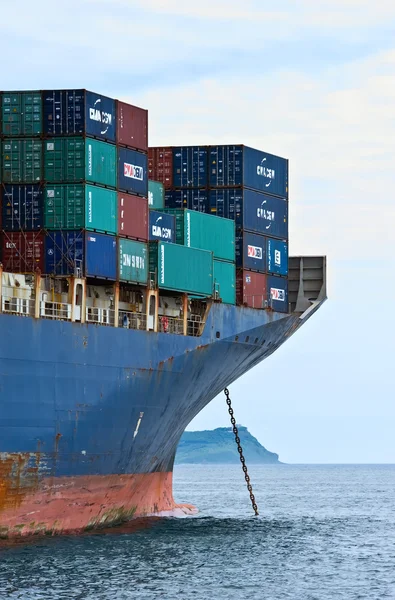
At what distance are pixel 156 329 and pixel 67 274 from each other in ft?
18.5

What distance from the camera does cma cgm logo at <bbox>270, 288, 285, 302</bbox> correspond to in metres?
59.1

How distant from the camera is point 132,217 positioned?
49344 millimetres

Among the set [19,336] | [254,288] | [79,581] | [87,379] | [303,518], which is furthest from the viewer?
[303,518]

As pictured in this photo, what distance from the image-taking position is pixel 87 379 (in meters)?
46.1

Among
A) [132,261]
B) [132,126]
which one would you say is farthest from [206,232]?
[132,126]

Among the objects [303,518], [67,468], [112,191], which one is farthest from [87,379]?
[303,518]

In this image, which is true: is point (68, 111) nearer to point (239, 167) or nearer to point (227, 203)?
point (227, 203)

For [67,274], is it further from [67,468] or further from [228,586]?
[228,586]

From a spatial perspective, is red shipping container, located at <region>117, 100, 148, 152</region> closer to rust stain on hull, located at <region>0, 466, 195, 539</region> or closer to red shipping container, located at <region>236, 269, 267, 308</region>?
red shipping container, located at <region>236, 269, 267, 308</region>

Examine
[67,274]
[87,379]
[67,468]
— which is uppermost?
[67,274]

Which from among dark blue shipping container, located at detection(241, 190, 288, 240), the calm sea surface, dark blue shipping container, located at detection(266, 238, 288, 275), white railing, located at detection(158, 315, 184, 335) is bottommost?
the calm sea surface

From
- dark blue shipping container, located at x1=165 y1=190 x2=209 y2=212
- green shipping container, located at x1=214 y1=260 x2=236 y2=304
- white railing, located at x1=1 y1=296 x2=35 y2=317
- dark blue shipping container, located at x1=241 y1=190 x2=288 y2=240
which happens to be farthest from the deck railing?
dark blue shipping container, located at x1=165 y1=190 x2=209 y2=212

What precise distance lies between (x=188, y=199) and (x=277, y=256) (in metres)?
5.54

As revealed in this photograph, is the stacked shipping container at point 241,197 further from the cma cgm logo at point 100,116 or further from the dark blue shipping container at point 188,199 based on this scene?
the cma cgm logo at point 100,116
